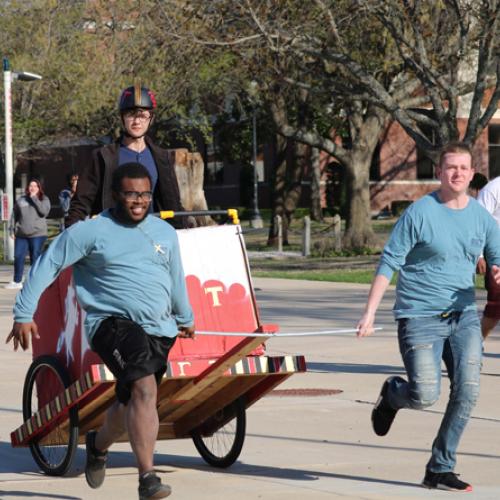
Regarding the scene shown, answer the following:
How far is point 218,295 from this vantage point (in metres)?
7.79

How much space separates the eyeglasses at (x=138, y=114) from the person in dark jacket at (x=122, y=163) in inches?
0.6

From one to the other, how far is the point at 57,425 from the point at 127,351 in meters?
1.20

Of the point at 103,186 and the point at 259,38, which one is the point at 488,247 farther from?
the point at 259,38

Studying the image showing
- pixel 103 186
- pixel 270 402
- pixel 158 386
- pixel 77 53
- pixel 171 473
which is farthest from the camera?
pixel 77 53

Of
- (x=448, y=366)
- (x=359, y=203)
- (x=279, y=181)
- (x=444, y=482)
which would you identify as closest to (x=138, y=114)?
(x=448, y=366)

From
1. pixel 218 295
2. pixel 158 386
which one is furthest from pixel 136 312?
pixel 218 295

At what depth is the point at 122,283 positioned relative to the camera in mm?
6633

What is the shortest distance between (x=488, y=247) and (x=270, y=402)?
360 centimetres

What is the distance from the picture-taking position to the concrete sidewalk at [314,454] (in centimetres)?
704

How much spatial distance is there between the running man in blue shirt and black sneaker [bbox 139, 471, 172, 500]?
1.01ft

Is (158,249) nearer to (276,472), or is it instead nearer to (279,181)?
(276,472)

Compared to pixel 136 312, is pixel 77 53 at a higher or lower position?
higher

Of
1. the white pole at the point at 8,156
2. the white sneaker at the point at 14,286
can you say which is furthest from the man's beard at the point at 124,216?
the white pole at the point at 8,156

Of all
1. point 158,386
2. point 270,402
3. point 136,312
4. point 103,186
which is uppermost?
point 103,186
